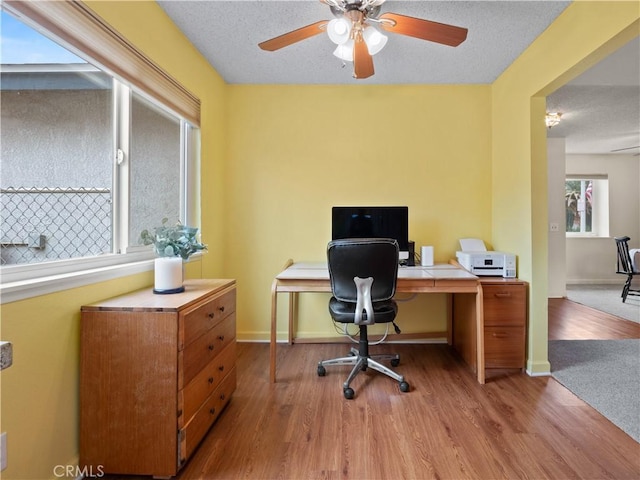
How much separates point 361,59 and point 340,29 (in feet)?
0.65

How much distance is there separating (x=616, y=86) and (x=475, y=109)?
143 cm

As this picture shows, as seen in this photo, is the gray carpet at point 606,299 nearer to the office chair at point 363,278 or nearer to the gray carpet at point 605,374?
the gray carpet at point 605,374

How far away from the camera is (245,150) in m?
2.88

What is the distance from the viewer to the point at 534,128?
223cm

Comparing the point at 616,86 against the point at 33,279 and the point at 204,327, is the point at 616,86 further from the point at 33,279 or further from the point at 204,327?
the point at 33,279

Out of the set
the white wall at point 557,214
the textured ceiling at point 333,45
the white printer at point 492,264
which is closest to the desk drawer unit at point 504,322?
the white printer at point 492,264

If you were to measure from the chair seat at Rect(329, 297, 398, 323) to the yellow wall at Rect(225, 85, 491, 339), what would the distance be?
84cm

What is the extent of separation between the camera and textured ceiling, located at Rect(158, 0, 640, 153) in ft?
6.08

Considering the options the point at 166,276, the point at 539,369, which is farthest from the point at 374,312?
the point at 539,369

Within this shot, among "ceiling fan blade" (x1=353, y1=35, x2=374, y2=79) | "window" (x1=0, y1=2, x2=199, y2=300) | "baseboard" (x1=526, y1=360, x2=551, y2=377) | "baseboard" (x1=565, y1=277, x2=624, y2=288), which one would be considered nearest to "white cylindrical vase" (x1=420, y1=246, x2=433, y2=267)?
"baseboard" (x1=526, y1=360, x2=551, y2=377)

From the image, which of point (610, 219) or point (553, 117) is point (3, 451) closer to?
point (553, 117)

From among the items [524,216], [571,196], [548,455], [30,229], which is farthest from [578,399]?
[571,196]

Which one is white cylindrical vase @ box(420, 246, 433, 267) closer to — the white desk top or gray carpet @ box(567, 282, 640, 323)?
the white desk top

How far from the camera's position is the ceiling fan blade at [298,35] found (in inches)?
63.9
